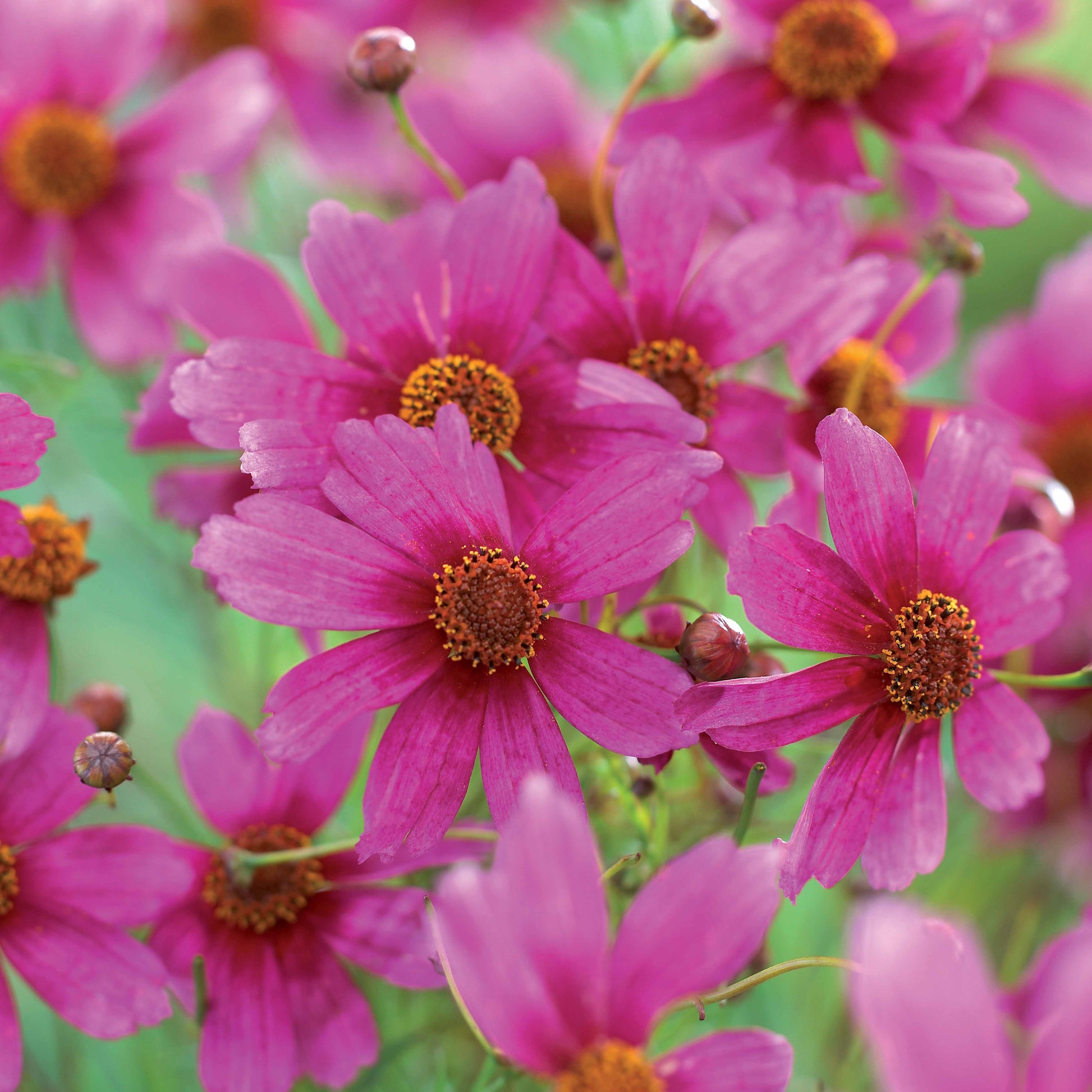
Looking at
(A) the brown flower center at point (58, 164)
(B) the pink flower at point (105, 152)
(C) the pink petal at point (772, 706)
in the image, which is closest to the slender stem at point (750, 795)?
(C) the pink petal at point (772, 706)

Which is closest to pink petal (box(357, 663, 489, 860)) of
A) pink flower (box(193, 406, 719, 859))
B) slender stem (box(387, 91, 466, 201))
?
pink flower (box(193, 406, 719, 859))

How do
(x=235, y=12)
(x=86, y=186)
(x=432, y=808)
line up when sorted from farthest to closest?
(x=235, y=12), (x=86, y=186), (x=432, y=808)

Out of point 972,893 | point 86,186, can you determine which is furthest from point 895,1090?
point 86,186

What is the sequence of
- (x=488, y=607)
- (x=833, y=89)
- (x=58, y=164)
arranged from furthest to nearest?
(x=58, y=164), (x=833, y=89), (x=488, y=607)

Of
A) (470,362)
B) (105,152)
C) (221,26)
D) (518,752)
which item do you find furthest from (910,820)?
(221,26)

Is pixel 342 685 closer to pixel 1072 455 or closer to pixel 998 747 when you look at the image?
pixel 998 747

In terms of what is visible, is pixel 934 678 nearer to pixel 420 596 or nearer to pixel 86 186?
pixel 420 596

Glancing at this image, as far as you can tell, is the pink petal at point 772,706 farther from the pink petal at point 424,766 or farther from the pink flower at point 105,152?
the pink flower at point 105,152
